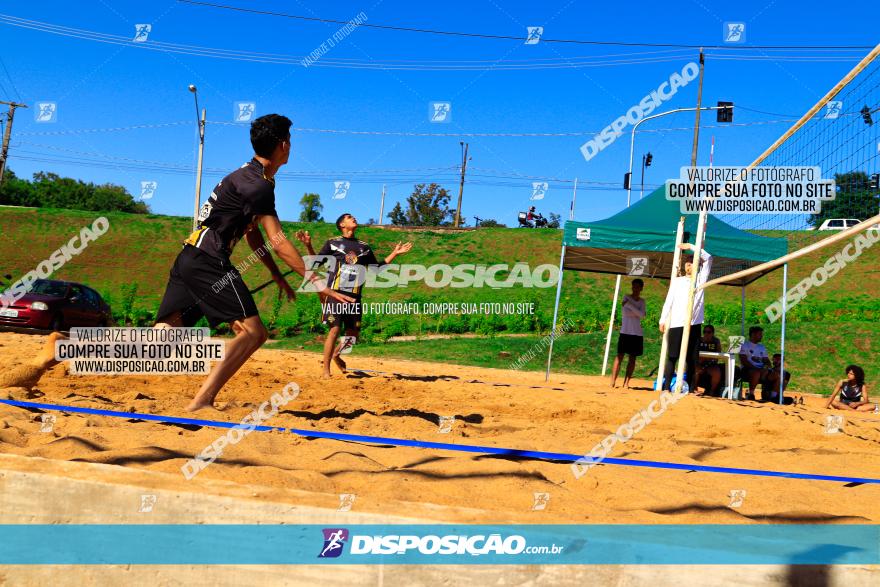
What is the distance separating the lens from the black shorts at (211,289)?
4.23 m

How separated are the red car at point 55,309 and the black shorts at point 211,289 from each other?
1306 cm

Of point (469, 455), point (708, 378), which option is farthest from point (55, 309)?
point (469, 455)

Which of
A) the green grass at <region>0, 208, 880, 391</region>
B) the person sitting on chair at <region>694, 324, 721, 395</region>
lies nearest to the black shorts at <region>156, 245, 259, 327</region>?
the person sitting on chair at <region>694, 324, 721, 395</region>

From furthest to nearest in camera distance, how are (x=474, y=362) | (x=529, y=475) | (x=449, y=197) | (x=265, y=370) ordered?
(x=449, y=197), (x=474, y=362), (x=265, y=370), (x=529, y=475)

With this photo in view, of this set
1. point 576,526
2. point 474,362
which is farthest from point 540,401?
point 474,362

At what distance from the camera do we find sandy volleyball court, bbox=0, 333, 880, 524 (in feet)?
8.63

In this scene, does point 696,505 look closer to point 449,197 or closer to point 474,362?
point 474,362

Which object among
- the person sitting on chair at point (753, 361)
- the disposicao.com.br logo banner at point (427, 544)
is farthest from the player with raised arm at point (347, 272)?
the person sitting on chair at point (753, 361)

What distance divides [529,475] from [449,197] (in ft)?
224

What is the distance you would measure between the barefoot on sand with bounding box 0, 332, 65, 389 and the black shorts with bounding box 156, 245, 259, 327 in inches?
58.2

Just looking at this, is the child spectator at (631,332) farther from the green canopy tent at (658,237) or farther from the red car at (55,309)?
the red car at (55,309)

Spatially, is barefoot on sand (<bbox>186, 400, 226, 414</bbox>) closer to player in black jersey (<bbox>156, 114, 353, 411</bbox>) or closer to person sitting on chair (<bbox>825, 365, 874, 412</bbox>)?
player in black jersey (<bbox>156, 114, 353, 411</bbox>)

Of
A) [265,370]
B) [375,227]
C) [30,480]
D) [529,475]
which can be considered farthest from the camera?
[375,227]

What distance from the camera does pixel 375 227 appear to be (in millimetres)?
45594
